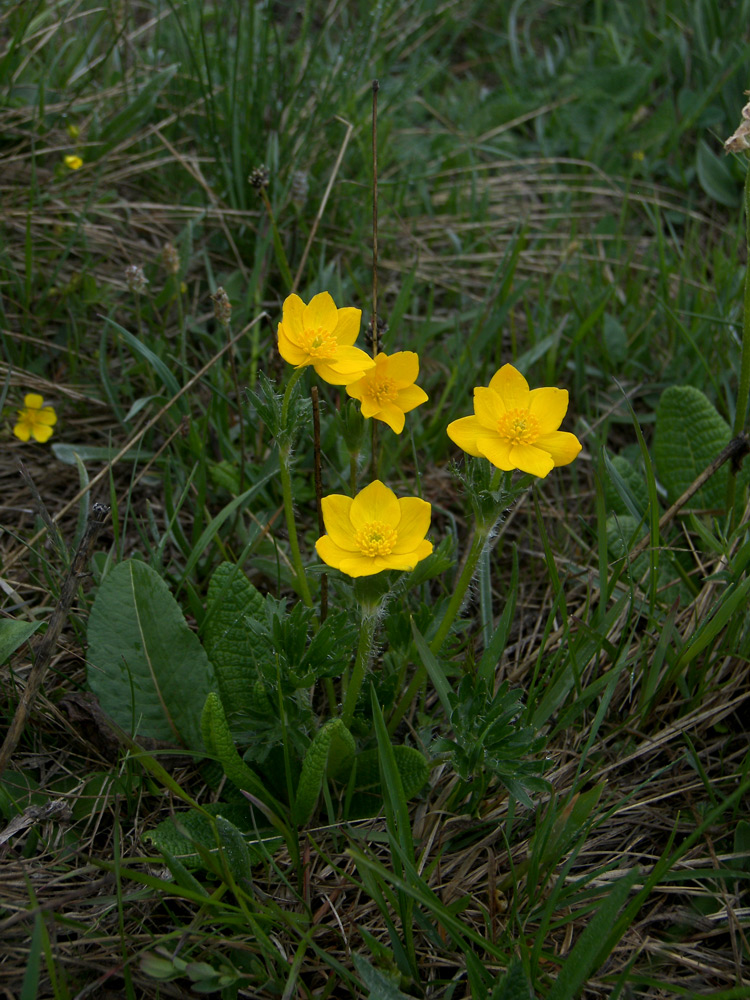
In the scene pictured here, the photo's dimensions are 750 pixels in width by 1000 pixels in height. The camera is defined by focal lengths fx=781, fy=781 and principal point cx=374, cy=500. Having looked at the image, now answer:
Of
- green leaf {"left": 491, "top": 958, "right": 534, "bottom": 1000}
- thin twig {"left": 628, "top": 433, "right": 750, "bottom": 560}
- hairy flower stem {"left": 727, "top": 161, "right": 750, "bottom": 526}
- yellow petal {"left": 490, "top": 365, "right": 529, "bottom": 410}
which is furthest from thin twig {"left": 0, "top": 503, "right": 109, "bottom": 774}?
hairy flower stem {"left": 727, "top": 161, "right": 750, "bottom": 526}

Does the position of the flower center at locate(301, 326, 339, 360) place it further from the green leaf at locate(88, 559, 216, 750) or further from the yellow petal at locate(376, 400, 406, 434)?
the green leaf at locate(88, 559, 216, 750)

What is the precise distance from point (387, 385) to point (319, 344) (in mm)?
205

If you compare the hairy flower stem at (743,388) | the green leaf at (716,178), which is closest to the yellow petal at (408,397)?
the hairy flower stem at (743,388)

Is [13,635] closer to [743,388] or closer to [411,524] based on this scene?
[411,524]

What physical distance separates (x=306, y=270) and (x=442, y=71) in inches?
79.4

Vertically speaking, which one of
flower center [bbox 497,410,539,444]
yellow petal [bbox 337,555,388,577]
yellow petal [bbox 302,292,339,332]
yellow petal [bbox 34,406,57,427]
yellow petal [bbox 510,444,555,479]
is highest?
yellow petal [bbox 302,292,339,332]

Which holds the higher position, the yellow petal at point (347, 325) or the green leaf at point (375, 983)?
the yellow petal at point (347, 325)

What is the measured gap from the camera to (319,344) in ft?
5.07

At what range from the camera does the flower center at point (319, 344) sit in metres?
1.55

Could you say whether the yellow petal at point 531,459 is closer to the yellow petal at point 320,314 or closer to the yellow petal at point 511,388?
the yellow petal at point 511,388

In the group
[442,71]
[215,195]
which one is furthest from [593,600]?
[442,71]

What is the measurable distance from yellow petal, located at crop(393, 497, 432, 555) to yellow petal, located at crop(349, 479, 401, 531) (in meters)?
0.02

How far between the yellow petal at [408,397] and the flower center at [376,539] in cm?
36

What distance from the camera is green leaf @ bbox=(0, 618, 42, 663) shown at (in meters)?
1.75
